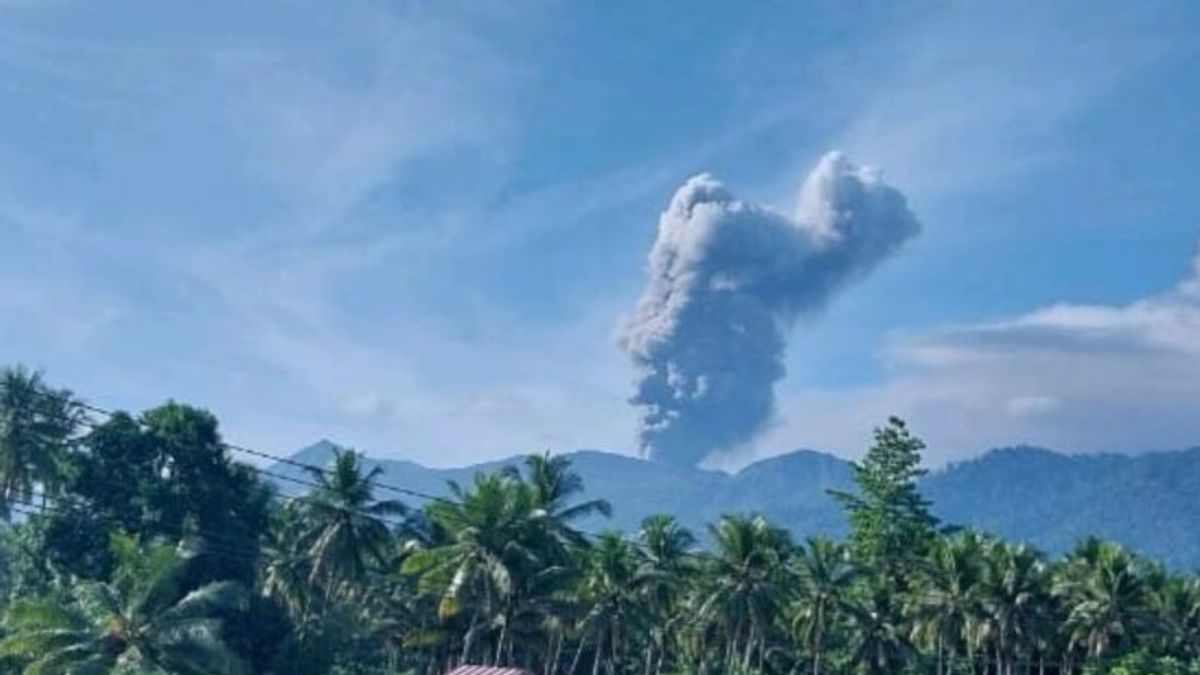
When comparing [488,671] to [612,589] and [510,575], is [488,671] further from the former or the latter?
[612,589]

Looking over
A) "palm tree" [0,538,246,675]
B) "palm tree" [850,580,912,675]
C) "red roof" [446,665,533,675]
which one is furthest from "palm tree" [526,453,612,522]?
"red roof" [446,665,533,675]

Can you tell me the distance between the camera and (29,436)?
79.1m

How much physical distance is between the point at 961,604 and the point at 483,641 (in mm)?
25849

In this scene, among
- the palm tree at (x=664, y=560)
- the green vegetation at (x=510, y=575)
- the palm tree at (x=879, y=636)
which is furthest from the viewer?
the palm tree at (x=879, y=636)

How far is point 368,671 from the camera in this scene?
81.0 m

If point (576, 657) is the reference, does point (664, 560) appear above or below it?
above

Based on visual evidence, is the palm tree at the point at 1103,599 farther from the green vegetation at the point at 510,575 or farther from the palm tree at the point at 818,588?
the palm tree at the point at 818,588

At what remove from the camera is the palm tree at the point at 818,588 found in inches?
3201

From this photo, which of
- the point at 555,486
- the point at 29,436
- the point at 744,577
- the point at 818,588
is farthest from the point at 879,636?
the point at 29,436

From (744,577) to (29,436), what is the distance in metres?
35.9

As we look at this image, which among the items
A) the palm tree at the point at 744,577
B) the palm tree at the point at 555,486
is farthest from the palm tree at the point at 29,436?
the palm tree at the point at 744,577

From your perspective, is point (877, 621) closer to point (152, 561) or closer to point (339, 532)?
point (339, 532)

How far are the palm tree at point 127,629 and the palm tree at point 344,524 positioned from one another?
78.9 ft

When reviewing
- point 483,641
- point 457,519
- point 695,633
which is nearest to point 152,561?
point 457,519
